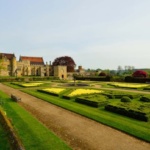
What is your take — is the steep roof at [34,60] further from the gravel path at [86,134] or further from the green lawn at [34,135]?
the green lawn at [34,135]

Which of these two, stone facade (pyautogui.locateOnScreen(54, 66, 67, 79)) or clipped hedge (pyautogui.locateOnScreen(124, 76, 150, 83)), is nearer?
clipped hedge (pyautogui.locateOnScreen(124, 76, 150, 83))

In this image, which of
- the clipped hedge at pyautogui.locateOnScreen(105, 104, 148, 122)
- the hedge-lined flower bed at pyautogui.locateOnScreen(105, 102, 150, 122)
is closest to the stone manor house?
the clipped hedge at pyautogui.locateOnScreen(105, 104, 148, 122)

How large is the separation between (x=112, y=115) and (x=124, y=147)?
18.1 feet

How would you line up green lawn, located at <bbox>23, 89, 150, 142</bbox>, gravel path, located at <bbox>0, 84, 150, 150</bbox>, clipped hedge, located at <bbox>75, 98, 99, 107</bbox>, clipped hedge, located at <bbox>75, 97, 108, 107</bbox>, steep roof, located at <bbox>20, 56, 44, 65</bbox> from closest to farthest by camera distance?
1. gravel path, located at <bbox>0, 84, 150, 150</bbox>
2. green lawn, located at <bbox>23, 89, 150, 142</bbox>
3. clipped hedge, located at <bbox>75, 97, 108, 107</bbox>
4. clipped hedge, located at <bbox>75, 98, 99, 107</bbox>
5. steep roof, located at <bbox>20, 56, 44, 65</bbox>

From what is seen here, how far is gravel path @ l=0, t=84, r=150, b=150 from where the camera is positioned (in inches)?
353

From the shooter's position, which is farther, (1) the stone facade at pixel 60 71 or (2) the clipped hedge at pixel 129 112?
(1) the stone facade at pixel 60 71

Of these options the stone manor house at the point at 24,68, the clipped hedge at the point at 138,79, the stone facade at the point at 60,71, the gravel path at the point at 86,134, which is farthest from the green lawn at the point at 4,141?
the stone manor house at the point at 24,68

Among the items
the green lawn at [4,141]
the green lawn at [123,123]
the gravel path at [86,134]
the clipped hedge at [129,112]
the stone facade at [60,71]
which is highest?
the stone facade at [60,71]

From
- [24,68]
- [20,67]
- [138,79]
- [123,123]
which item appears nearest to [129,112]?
[123,123]

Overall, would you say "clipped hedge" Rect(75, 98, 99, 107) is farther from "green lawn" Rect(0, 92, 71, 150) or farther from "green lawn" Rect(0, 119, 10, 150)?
"green lawn" Rect(0, 119, 10, 150)

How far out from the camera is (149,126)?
11.6 m

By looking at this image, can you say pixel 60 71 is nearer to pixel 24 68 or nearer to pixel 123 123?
pixel 24 68

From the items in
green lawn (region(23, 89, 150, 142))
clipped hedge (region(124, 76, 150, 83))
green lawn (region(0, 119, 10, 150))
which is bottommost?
green lawn (region(0, 119, 10, 150))

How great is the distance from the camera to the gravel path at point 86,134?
898 centimetres
